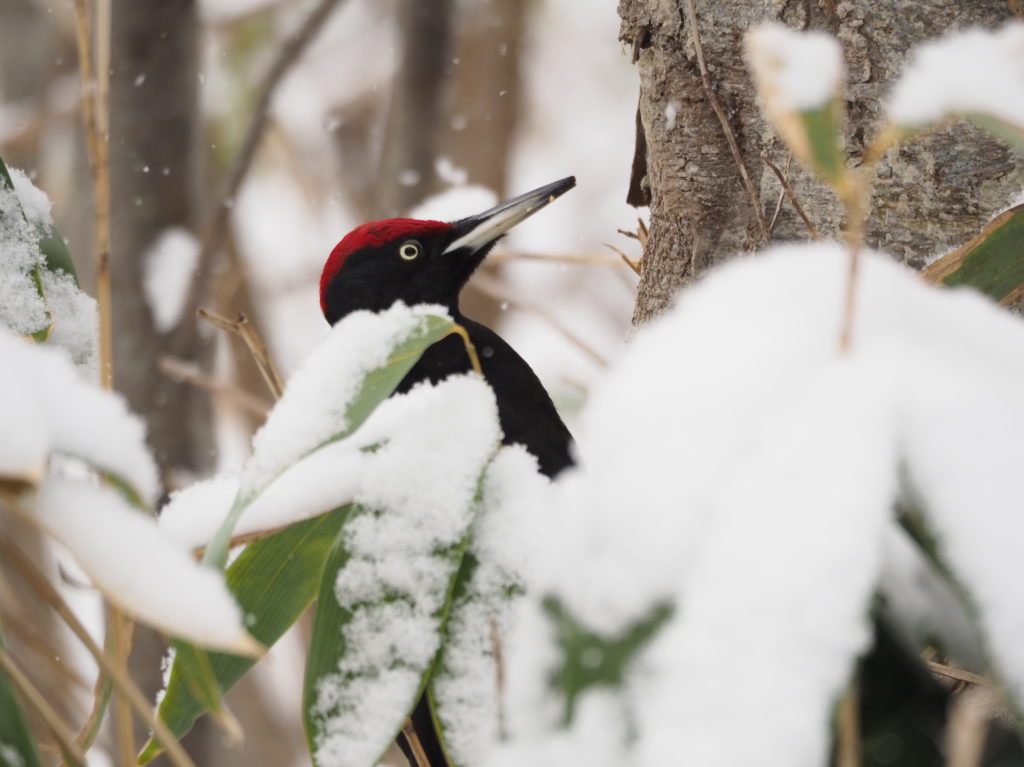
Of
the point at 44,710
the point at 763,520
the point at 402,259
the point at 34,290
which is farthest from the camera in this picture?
the point at 402,259

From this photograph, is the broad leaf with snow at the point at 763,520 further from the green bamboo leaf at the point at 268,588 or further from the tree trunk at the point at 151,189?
the tree trunk at the point at 151,189

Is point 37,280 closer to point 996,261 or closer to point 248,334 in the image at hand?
point 248,334

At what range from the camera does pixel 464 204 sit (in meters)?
2.07

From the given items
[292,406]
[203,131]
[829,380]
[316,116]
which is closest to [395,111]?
[203,131]

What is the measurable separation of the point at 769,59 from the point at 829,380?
166mm

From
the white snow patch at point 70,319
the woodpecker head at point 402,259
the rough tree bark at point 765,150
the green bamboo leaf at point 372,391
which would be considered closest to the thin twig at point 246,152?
the woodpecker head at point 402,259

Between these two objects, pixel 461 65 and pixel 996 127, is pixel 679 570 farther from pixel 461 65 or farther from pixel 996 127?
pixel 461 65

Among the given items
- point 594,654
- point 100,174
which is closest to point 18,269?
point 100,174

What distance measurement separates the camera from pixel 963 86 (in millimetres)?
545

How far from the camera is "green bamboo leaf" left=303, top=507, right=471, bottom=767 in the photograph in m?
0.69

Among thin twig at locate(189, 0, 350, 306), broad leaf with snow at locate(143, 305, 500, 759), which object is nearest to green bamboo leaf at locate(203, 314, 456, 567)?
broad leaf with snow at locate(143, 305, 500, 759)

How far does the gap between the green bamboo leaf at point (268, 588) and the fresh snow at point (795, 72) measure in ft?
1.42

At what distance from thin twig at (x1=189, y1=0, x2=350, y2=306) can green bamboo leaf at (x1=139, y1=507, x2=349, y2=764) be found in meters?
1.78

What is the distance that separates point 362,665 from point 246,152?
6.63ft
